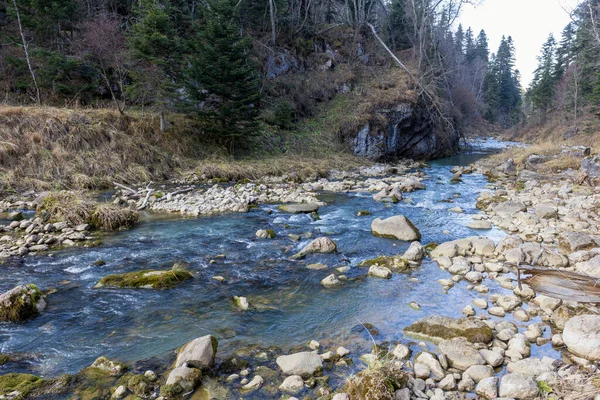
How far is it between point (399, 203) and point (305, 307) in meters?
7.77

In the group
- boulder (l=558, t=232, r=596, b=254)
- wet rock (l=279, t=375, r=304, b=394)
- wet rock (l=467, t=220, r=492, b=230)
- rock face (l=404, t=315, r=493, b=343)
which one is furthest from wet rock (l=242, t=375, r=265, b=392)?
wet rock (l=467, t=220, r=492, b=230)

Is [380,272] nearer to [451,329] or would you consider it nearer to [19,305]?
[451,329]

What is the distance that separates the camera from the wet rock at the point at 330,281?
18.9ft

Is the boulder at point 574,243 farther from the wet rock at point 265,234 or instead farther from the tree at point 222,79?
the tree at point 222,79

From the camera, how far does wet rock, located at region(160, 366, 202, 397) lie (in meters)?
3.20

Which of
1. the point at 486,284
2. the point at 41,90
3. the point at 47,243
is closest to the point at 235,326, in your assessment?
the point at 486,284

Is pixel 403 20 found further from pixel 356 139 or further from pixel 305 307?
pixel 305 307

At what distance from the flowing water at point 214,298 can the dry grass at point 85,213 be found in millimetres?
454

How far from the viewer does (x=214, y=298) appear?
5.25m

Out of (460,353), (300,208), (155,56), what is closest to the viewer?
(460,353)

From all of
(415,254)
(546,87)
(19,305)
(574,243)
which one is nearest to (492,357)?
(415,254)

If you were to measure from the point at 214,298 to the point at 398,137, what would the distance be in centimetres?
2085

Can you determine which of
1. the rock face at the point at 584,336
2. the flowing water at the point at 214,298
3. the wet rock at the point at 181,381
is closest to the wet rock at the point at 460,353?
the flowing water at the point at 214,298

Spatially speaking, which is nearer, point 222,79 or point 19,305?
point 19,305
